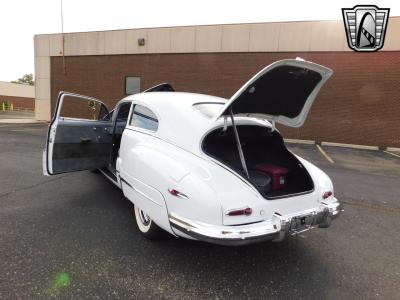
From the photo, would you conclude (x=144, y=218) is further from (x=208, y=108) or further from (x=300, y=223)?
(x=300, y=223)

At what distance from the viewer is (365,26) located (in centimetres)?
1286

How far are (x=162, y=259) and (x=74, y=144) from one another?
2.11 m

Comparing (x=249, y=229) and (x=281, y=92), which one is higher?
(x=281, y=92)

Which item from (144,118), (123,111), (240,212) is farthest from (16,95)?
(240,212)

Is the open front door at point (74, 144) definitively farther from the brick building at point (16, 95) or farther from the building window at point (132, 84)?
the brick building at point (16, 95)

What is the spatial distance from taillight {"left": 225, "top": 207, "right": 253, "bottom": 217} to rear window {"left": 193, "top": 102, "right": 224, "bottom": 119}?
45.5 inches

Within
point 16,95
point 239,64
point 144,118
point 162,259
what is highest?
point 239,64

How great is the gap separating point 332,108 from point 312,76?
12231mm

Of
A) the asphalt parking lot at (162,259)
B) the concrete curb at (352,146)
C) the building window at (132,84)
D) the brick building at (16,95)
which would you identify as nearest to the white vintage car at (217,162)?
the asphalt parking lot at (162,259)

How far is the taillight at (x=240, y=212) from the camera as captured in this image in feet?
8.09

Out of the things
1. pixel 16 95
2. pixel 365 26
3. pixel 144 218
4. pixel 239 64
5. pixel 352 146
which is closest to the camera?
pixel 144 218

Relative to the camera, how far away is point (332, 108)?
14031 mm

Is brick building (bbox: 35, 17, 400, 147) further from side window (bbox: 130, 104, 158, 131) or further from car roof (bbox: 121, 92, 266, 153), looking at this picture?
car roof (bbox: 121, 92, 266, 153)

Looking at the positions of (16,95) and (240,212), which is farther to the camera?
(16,95)
